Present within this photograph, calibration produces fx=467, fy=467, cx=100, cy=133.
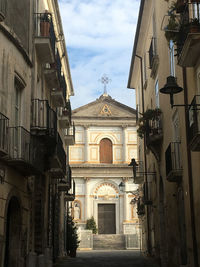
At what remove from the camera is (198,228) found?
13.5 metres

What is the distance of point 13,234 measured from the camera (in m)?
14.4

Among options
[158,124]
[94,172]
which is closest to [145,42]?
[158,124]

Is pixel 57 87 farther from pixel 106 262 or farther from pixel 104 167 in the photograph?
pixel 104 167

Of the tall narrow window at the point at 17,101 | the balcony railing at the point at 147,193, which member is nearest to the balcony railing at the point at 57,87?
the tall narrow window at the point at 17,101

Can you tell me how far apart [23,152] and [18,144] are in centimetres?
31

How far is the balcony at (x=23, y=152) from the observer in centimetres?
1283

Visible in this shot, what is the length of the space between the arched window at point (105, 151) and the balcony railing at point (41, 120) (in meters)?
29.0

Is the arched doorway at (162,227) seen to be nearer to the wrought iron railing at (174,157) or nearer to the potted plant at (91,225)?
the wrought iron railing at (174,157)

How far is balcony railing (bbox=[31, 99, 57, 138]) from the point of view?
15.8 meters

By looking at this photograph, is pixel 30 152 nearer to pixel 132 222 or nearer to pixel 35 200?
pixel 35 200

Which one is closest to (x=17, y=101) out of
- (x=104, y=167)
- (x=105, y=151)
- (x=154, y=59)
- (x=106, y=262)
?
(x=154, y=59)

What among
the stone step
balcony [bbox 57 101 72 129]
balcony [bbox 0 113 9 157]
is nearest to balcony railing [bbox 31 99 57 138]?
balcony [bbox 0 113 9 157]

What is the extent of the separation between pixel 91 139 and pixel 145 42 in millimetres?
22300

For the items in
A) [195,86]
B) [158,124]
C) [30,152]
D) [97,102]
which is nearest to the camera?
[195,86]
